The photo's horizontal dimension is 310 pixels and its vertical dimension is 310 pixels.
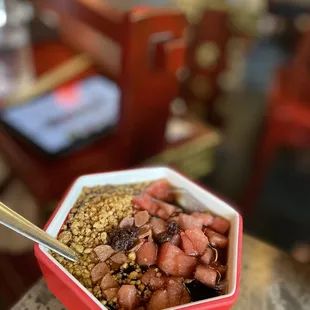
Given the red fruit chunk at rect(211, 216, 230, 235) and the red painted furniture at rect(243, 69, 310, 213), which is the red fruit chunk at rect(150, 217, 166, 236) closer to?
the red fruit chunk at rect(211, 216, 230, 235)

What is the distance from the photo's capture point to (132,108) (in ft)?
3.05

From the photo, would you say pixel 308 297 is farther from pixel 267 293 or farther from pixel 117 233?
pixel 117 233

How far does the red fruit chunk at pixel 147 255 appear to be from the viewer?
45cm

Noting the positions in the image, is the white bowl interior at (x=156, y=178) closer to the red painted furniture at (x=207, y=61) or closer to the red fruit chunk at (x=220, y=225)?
the red fruit chunk at (x=220, y=225)

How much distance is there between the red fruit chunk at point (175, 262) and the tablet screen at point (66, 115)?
0.57 metres

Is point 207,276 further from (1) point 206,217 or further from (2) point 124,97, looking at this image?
(2) point 124,97

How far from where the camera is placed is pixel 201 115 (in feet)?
5.81

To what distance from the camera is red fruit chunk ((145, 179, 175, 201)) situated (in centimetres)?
52

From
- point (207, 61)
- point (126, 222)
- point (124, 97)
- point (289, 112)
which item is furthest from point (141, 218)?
point (207, 61)

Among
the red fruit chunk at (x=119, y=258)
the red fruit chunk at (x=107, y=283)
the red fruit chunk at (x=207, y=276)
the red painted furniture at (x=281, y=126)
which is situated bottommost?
the red painted furniture at (x=281, y=126)

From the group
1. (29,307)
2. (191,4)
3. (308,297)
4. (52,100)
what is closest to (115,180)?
(29,307)

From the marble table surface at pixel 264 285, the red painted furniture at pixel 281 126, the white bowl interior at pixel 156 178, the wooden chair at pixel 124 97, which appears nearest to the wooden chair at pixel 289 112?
the red painted furniture at pixel 281 126

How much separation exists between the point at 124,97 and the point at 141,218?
474mm

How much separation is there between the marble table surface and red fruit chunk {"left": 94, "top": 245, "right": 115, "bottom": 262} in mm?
135
